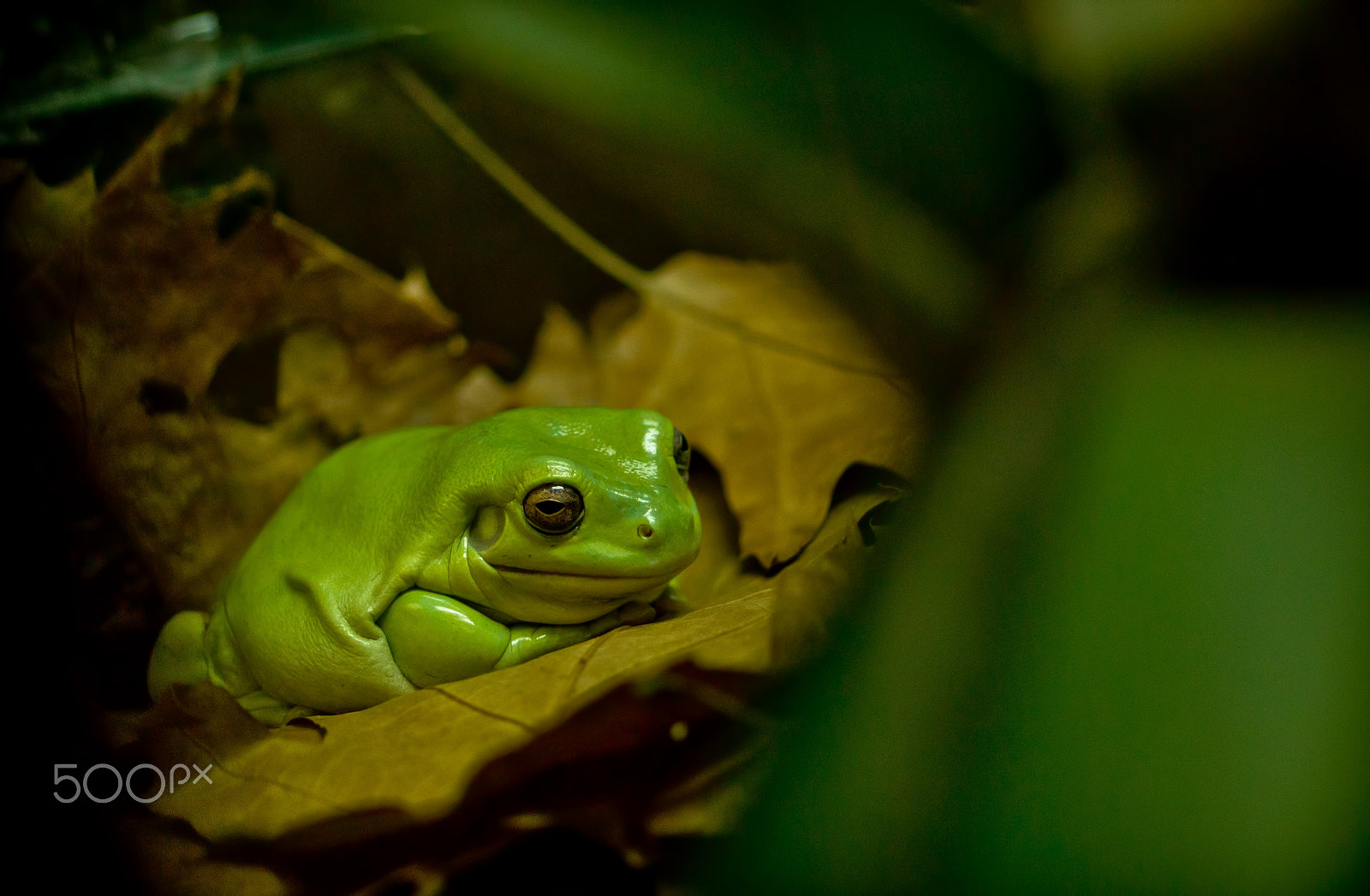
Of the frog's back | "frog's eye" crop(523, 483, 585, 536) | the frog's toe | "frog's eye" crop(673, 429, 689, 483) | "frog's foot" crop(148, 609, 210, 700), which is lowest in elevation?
"frog's foot" crop(148, 609, 210, 700)

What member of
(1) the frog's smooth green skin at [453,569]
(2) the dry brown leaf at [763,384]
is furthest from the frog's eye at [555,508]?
(2) the dry brown leaf at [763,384]

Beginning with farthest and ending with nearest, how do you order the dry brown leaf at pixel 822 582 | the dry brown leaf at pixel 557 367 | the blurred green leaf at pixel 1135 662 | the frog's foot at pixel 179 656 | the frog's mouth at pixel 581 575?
the dry brown leaf at pixel 557 367 < the frog's foot at pixel 179 656 < the frog's mouth at pixel 581 575 < the dry brown leaf at pixel 822 582 < the blurred green leaf at pixel 1135 662

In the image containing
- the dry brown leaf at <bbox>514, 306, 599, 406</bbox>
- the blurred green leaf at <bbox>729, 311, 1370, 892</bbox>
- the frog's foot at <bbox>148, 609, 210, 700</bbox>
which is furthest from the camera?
the dry brown leaf at <bbox>514, 306, 599, 406</bbox>

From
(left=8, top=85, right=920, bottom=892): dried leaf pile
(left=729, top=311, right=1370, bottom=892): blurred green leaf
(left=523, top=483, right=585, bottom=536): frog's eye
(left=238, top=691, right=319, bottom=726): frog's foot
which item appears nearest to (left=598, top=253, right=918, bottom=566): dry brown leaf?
(left=8, top=85, right=920, bottom=892): dried leaf pile

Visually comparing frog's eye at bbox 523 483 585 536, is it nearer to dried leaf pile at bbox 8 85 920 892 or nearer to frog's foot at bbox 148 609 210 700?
dried leaf pile at bbox 8 85 920 892

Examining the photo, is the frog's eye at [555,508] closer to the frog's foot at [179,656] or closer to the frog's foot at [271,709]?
the frog's foot at [271,709]

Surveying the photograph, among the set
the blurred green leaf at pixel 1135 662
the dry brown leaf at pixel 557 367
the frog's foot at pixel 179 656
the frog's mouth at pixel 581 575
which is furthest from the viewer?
the dry brown leaf at pixel 557 367

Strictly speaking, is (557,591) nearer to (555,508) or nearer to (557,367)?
(555,508)
